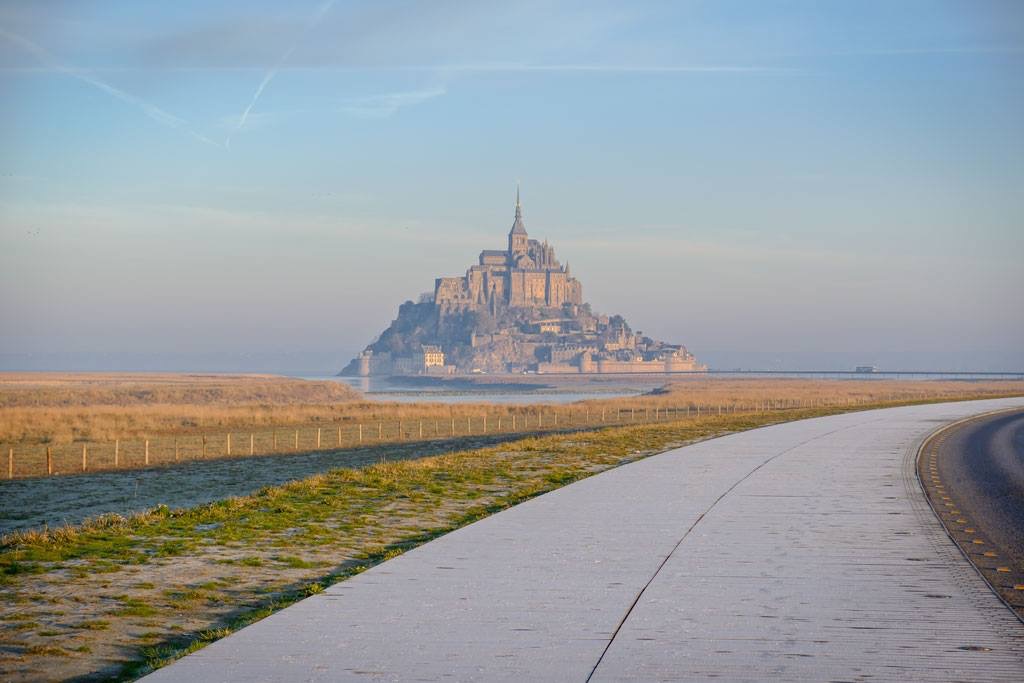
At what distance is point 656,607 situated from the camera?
777cm

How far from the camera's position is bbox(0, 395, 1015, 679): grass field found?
7461 millimetres

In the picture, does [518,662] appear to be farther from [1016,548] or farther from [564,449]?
[564,449]

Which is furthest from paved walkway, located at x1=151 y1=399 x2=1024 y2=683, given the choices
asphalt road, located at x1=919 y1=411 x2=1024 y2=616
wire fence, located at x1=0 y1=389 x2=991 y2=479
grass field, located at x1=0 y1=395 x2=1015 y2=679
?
wire fence, located at x1=0 y1=389 x2=991 y2=479

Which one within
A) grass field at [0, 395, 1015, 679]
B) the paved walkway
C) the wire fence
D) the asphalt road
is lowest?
the wire fence

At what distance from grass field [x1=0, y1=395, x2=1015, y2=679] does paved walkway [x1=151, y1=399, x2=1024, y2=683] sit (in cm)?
74

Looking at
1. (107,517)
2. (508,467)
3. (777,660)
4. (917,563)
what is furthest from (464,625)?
(508,467)

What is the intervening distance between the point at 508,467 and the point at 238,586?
1141 cm

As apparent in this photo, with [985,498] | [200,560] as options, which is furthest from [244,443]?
[200,560]

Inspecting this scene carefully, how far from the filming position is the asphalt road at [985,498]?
32.7 ft

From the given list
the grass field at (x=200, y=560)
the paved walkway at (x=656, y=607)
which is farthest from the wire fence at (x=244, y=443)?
the paved walkway at (x=656, y=607)

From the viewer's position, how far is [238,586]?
30.6 ft

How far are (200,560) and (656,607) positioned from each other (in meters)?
5.03

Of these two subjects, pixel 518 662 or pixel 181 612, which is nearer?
pixel 518 662

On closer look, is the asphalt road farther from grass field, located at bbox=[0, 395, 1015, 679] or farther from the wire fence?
the wire fence
